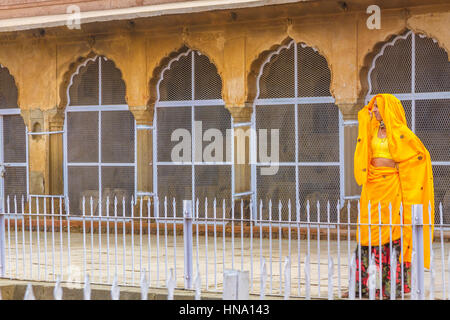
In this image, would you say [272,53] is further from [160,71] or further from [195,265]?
[195,265]

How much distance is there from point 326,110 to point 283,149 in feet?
2.76

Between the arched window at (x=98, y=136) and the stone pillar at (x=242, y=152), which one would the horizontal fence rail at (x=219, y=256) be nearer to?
the stone pillar at (x=242, y=152)

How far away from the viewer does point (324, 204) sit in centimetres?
1319

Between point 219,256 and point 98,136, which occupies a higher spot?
point 98,136

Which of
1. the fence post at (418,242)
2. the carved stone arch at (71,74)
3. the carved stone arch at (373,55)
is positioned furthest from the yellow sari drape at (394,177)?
the carved stone arch at (71,74)

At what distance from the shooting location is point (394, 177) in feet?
25.8

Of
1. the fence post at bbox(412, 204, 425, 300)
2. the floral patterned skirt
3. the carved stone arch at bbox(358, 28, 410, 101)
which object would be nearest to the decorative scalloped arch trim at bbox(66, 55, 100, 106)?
the carved stone arch at bbox(358, 28, 410, 101)

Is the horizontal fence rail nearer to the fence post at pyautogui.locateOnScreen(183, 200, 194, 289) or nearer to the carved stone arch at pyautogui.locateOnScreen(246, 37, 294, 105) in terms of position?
the fence post at pyautogui.locateOnScreen(183, 200, 194, 289)

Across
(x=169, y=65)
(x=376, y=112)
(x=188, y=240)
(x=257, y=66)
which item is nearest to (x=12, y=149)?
(x=169, y=65)

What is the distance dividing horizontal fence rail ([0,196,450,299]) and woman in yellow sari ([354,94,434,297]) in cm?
5

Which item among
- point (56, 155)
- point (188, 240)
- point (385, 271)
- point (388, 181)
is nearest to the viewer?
point (385, 271)

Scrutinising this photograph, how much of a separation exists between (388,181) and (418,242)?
38.5 inches

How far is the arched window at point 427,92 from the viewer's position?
12320 mm
